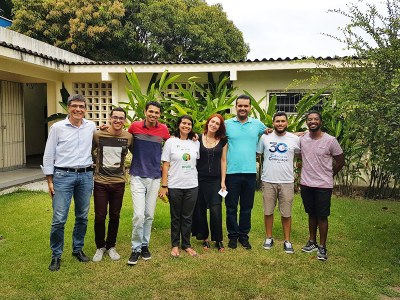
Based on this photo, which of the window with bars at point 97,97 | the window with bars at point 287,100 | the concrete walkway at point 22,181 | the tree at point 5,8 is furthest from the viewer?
the tree at point 5,8

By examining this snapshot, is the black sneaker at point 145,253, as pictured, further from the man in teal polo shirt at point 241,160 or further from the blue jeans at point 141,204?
the man in teal polo shirt at point 241,160

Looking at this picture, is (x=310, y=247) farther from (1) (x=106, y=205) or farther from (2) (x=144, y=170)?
(1) (x=106, y=205)

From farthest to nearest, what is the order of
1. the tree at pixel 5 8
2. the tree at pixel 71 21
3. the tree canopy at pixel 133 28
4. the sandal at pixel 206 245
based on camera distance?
the tree at pixel 5 8
the tree canopy at pixel 133 28
the tree at pixel 71 21
the sandal at pixel 206 245

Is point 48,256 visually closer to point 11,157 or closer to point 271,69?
point 271,69

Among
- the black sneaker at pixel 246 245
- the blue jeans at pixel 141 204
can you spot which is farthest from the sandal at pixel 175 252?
the black sneaker at pixel 246 245

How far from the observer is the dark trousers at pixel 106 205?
4145 millimetres

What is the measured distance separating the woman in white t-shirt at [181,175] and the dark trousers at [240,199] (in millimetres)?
501

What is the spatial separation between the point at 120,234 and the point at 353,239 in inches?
125

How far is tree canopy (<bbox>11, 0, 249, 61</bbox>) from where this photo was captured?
713 inches

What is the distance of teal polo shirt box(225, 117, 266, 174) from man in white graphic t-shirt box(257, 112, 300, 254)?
156 millimetres

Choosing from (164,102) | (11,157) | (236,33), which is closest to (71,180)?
(164,102)

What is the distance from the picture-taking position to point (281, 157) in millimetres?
4555

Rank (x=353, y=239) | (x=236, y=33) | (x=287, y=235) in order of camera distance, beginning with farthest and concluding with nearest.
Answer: (x=236, y=33)
(x=353, y=239)
(x=287, y=235)

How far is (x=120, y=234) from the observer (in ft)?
17.5
